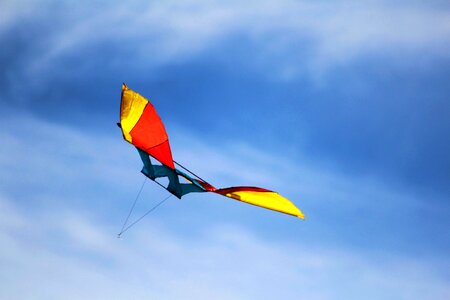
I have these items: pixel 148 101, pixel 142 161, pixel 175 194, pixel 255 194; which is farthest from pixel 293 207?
pixel 148 101

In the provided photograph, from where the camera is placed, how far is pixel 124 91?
47.1ft

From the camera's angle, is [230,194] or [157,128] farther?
[157,128]

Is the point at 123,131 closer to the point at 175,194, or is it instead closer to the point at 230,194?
the point at 175,194

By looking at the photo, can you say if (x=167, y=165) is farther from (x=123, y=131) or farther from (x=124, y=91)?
(x=124, y=91)

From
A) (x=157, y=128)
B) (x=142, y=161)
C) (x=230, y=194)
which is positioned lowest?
(x=230, y=194)

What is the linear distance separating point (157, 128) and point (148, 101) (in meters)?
1.08

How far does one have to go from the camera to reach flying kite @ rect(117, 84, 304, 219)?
13.0 metres

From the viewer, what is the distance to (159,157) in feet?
44.1

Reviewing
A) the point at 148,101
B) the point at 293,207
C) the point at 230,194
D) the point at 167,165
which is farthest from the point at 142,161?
the point at 293,207

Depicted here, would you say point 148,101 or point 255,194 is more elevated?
point 148,101

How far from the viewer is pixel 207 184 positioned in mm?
14109

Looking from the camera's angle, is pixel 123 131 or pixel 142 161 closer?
pixel 123 131

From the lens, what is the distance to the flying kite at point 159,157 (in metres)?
13.0

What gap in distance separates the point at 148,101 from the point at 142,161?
2.36 m
